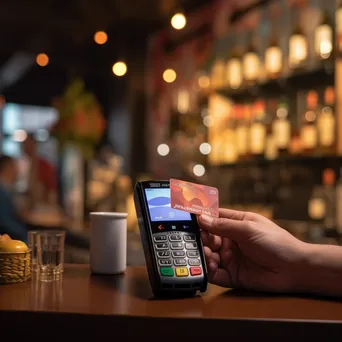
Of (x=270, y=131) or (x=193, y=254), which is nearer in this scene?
(x=193, y=254)

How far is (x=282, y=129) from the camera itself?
3.47 m

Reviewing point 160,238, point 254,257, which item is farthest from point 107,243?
point 254,257

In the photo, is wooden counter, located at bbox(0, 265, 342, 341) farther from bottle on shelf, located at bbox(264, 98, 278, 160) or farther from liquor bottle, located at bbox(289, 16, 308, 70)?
bottle on shelf, located at bbox(264, 98, 278, 160)

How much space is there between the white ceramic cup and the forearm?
1.31 ft

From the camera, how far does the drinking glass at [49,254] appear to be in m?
1.19

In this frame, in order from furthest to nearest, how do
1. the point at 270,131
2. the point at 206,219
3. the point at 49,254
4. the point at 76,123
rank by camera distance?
the point at 76,123, the point at 270,131, the point at 49,254, the point at 206,219

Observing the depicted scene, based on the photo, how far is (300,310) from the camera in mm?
900

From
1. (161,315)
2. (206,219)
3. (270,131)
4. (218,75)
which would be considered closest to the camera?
(161,315)

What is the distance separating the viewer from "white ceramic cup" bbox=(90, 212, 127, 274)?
123cm

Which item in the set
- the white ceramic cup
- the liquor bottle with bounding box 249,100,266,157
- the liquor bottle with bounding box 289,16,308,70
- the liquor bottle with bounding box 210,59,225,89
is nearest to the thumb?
the white ceramic cup

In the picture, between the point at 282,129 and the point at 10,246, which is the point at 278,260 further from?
the point at 282,129

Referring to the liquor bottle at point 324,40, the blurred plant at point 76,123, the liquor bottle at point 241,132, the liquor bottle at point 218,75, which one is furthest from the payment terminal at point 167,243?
the blurred plant at point 76,123

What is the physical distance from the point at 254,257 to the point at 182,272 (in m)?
0.16

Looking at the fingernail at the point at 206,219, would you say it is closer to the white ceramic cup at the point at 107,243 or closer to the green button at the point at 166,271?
the green button at the point at 166,271
